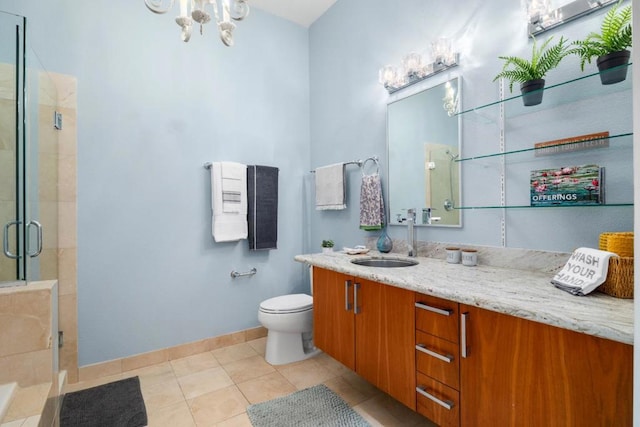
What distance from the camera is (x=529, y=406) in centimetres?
97

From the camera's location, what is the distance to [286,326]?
2211 mm

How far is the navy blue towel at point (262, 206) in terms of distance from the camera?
264cm

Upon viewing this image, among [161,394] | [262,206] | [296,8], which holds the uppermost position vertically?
[296,8]

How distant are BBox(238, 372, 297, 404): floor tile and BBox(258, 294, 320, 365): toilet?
7.2 inches

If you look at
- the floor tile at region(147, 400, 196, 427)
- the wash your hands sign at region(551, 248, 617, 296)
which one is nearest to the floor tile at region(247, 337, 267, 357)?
the floor tile at region(147, 400, 196, 427)

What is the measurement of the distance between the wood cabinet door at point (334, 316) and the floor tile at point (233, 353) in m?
0.71

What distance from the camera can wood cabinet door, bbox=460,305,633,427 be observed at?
2.68ft

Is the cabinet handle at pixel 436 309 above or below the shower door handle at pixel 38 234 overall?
below

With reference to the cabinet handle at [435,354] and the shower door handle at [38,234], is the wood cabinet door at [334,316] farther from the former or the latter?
the shower door handle at [38,234]

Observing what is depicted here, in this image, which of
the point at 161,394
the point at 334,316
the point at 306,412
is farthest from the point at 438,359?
the point at 161,394

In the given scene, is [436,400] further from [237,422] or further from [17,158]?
[17,158]

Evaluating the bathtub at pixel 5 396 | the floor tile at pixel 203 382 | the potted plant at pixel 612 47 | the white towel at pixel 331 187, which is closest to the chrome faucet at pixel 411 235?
the white towel at pixel 331 187

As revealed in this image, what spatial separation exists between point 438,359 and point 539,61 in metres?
1.38

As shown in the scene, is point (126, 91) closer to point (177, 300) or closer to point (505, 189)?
point (177, 300)
